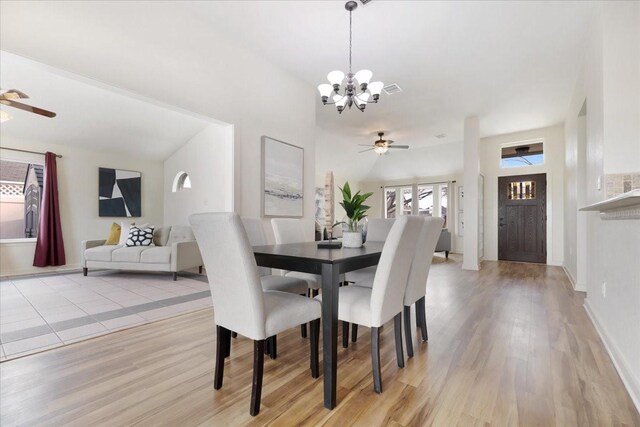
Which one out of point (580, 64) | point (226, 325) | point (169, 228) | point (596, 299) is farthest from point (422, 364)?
point (169, 228)

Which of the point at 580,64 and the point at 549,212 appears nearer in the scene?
the point at 580,64

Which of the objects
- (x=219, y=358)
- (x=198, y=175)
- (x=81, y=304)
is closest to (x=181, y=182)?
(x=198, y=175)

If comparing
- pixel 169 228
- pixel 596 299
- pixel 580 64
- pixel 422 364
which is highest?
pixel 580 64

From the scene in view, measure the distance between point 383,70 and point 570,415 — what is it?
3.88 meters

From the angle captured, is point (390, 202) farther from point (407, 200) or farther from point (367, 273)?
point (367, 273)

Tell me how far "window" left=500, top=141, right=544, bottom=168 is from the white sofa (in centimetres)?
685

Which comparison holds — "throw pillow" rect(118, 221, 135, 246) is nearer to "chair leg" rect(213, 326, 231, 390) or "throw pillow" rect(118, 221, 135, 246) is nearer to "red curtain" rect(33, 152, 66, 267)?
"red curtain" rect(33, 152, 66, 267)

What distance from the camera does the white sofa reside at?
445 cm

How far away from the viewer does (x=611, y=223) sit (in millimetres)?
2145

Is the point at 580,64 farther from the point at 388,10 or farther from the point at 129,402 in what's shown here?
the point at 129,402

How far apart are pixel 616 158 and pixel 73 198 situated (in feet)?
25.6

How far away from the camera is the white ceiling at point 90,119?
4.07 m

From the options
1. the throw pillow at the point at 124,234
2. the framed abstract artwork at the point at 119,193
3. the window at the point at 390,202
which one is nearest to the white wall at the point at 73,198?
the framed abstract artwork at the point at 119,193

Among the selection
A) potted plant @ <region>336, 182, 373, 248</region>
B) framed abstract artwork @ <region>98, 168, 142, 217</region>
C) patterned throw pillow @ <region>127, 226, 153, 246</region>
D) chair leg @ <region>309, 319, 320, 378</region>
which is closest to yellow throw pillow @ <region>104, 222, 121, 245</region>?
patterned throw pillow @ <region>127, 226, 153, 246</region>
